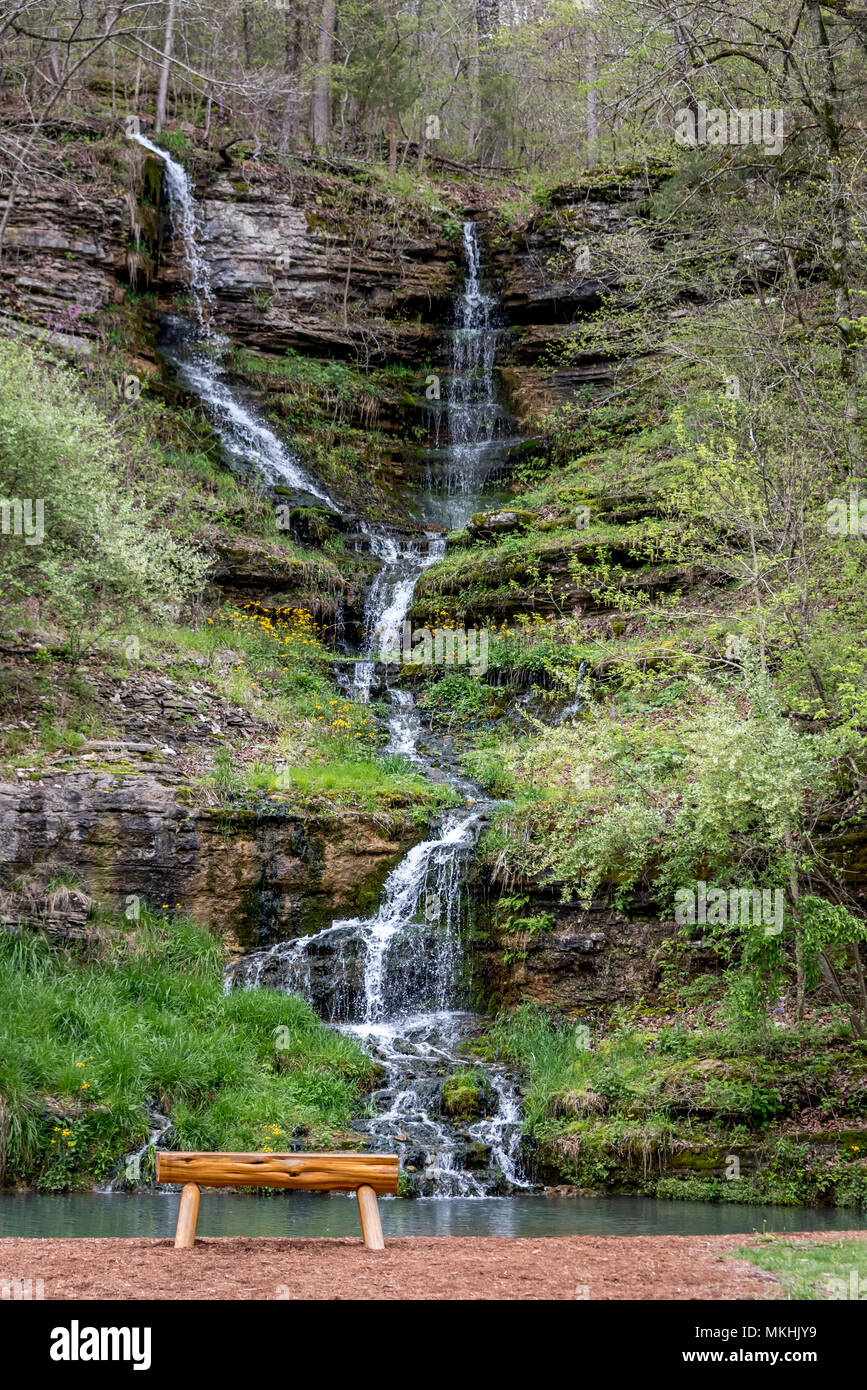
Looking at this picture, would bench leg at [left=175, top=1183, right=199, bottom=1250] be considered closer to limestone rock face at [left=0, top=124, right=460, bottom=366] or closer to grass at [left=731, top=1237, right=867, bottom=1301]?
grass at [left=731, top=1237, right=867, bottom=1301]

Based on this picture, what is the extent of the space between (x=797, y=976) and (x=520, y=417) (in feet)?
59.6

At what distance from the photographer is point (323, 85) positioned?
105ft

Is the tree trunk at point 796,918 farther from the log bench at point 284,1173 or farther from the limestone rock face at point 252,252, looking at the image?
the limestone rock face at point 252,252

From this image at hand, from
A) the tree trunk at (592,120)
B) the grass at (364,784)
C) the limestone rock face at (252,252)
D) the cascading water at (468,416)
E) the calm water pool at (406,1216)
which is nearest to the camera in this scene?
the calm water pool at (406,1216)

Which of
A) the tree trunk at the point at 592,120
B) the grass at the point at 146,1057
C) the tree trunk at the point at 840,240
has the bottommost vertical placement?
the grass at the point at 146,1057

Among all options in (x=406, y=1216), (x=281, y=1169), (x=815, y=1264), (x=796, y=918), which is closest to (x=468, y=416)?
(x=796, y=918)

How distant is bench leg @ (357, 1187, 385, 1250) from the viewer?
6820 mm

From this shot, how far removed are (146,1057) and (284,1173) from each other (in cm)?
476

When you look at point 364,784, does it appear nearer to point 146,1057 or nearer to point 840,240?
point 146,1057

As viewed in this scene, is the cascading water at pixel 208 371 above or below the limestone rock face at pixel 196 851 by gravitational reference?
above

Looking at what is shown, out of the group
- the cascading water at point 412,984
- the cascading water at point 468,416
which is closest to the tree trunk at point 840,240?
the cascading water at point 412,984

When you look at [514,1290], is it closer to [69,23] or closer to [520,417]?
[520,417]

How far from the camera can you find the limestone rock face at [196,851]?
523 inches

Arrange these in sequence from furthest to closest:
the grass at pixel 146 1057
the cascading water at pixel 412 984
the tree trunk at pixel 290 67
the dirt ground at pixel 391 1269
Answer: the tree trunk at pixel 290 67
the cascading water at pixel 412 984
the grass at pixel 146 1057
the dirt ground at pixel 391 1269
